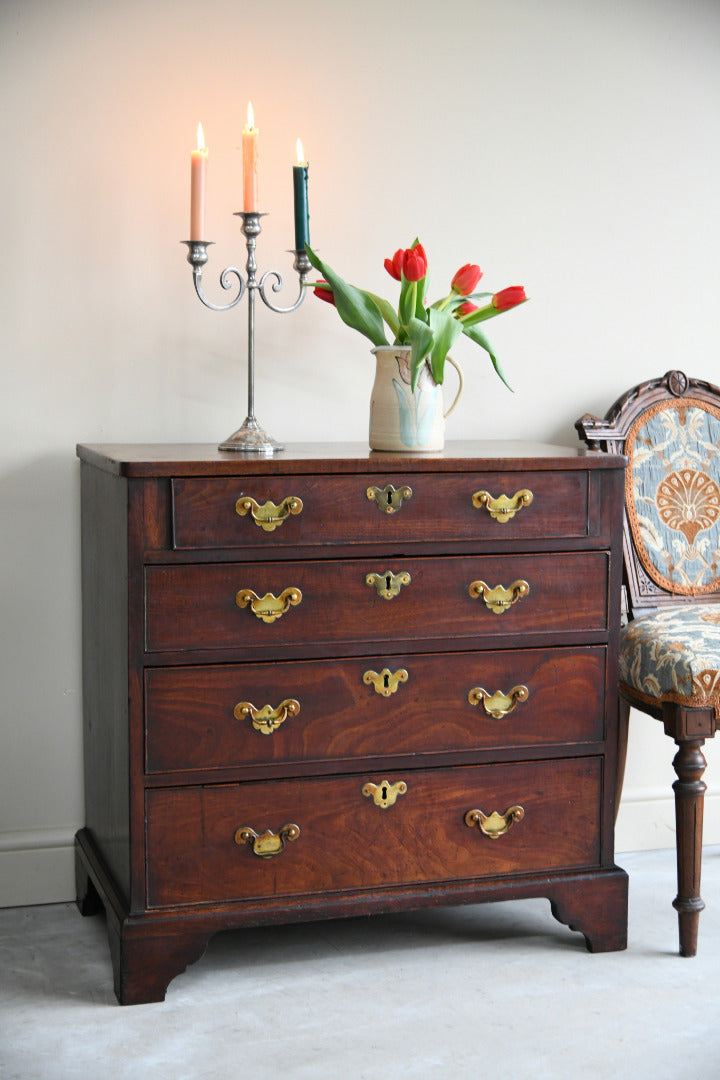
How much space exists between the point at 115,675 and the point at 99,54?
3.96 feet

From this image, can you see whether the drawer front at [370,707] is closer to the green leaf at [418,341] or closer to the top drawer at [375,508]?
the top drawer at [375,508]

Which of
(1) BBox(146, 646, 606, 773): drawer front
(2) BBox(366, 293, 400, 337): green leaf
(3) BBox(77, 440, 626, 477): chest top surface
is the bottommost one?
(1) BBox(146, 646, 606, 773): drawer front

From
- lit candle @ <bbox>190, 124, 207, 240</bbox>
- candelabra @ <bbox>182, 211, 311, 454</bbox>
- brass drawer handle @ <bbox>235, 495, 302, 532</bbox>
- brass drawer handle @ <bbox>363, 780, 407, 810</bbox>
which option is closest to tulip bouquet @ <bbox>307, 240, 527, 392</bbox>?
candelabra @ <bbox>182, 211, 311, 454</bbox>

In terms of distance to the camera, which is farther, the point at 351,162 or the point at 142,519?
the point at 351,162

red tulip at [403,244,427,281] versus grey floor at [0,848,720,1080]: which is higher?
red tulip at [403,244,427,281]

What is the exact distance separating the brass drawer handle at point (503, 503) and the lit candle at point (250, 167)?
→ 26.6 inches

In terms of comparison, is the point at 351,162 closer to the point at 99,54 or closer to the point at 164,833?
the point at 99,54

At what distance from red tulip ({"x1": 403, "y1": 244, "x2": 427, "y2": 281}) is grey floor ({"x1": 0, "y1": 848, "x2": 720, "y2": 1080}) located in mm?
1218

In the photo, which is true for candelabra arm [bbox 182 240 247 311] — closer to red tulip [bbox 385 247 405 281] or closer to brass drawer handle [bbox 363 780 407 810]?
red tulip [bbox 385 247 405 281]

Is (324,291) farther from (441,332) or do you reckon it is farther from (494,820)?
(494,820)

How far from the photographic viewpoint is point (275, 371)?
248cm

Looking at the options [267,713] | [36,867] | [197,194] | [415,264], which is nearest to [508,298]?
[415,264]

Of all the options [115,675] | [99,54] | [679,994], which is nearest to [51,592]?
[115,675]

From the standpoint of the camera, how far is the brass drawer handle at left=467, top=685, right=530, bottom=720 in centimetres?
207
